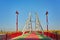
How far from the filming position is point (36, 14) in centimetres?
2575

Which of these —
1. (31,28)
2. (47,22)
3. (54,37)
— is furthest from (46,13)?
(54,37)

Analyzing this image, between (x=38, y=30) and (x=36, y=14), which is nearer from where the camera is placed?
(x=36, y=14)

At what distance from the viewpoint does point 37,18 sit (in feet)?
84.9

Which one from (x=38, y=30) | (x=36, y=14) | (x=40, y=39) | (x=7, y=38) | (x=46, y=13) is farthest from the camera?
(x=46, y=13)

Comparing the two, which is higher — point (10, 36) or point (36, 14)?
point (36, 14)

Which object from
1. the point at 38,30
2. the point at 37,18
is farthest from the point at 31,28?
the point at 37,18

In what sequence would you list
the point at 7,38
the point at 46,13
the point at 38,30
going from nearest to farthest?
the point at 7,38 → the point at 38,30 → the point at 46,13

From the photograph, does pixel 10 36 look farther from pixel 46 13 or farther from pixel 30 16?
pixel 46 13

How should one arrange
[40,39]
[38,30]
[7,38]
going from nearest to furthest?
[40,39]
[7,38]
[38,30]

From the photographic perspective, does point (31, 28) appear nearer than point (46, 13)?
Yes

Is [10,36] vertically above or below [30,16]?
below

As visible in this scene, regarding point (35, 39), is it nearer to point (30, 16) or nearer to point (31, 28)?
point (30, 16)

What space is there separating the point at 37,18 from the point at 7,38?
567 cm

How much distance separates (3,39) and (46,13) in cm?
1115
